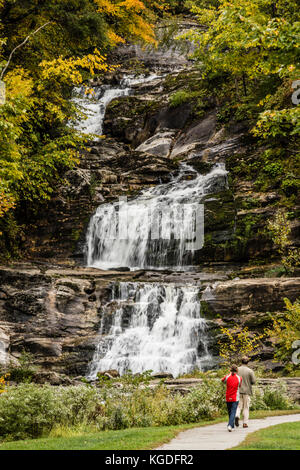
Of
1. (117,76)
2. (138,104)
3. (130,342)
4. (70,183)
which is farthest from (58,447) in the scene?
(117,76)

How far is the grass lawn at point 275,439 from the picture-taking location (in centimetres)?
598

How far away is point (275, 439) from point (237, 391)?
208 cm

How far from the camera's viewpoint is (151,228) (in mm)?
24125

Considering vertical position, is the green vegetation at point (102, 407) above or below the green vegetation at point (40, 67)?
below

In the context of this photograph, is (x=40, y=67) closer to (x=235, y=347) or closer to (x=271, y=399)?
(x=235, y=347)

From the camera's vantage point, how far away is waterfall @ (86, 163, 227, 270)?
23.3m

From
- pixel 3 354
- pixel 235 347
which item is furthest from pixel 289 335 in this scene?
pixel 3 354

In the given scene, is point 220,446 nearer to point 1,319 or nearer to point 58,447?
point 58,447

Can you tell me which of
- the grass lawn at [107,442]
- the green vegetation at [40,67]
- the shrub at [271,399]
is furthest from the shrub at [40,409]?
the green vegetation at [40,67]

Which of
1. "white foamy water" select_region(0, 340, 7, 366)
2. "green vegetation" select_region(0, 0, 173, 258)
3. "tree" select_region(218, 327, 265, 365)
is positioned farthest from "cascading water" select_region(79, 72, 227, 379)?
"green vegetation" select_region(0, 0, 173, 258)

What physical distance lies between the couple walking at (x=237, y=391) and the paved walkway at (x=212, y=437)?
0.21m

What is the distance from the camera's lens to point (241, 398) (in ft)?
31.9

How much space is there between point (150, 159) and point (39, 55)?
10.8 meters

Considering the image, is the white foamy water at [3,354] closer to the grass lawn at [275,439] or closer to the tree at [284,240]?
the grass lawn at [275,439]
